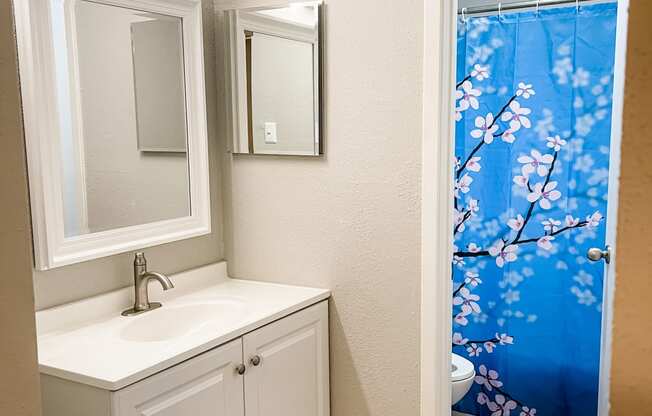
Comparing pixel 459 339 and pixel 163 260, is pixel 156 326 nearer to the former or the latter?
pixel 163 260

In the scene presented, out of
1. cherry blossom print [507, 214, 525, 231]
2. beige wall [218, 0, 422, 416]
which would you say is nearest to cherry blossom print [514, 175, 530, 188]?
cherry blossom print [507, 214, 525, 231]

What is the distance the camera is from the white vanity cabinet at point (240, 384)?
5.18 ft

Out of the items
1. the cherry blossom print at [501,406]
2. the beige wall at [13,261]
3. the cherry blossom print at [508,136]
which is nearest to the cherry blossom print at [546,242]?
the cherry blossom print at [508,136]

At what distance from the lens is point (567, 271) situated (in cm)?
288

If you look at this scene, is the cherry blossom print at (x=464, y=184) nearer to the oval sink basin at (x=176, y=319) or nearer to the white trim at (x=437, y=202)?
the white trim at (x=437, y=202)

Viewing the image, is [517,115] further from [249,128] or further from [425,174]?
[249,128]

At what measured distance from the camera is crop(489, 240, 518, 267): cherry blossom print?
2982 millimetres

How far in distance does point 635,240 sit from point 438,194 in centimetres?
177

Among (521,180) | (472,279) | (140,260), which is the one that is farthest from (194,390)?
(521,180)

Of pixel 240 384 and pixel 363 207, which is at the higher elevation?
pixel 363 207

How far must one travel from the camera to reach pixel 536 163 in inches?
113

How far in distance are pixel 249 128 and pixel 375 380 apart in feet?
3.35

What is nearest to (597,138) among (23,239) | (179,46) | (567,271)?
(567,271)

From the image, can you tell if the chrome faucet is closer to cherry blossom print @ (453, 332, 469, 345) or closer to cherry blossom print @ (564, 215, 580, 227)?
cherry blossom print @ (453, 332, 469, 345)
